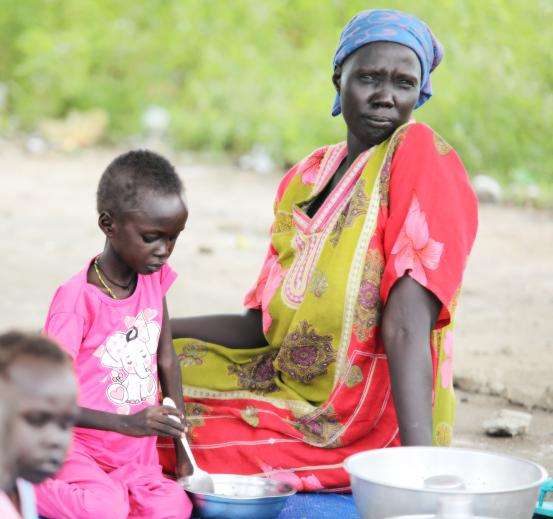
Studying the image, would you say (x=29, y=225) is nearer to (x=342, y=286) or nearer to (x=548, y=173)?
(x=548, y=173)

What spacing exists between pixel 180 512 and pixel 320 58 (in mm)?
8507

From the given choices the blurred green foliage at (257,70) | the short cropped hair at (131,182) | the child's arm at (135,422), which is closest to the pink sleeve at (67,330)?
the child's arm at (135,422)

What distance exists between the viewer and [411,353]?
2.89 metres

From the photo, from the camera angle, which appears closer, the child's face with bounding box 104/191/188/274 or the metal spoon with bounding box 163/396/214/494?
the child's face with bounding box 104/191/188/274

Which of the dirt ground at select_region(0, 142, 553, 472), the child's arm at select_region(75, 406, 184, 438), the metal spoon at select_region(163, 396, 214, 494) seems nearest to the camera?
the child's arm at select_region(75, 406, 184, 438)

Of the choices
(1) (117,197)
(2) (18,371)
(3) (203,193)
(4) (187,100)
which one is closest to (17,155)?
(4) (187,100)

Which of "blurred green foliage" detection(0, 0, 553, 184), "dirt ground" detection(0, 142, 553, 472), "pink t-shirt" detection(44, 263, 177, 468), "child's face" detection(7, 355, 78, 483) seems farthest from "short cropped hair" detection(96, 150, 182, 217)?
"blurred green foliage" detection(0, 0, 553, 184)

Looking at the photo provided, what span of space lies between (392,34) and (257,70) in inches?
329

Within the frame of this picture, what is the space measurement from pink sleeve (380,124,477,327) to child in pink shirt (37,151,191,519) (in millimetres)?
530

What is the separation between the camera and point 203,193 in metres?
9.74

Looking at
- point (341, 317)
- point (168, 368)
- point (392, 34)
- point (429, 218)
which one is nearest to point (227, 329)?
point (168, 368)

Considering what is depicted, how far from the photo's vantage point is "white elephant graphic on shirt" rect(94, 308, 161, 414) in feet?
9.76

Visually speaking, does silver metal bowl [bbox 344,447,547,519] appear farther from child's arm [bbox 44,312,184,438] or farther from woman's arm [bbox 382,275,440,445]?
child's arm [bbox 44,312,184,438]

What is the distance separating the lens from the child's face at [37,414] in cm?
200
